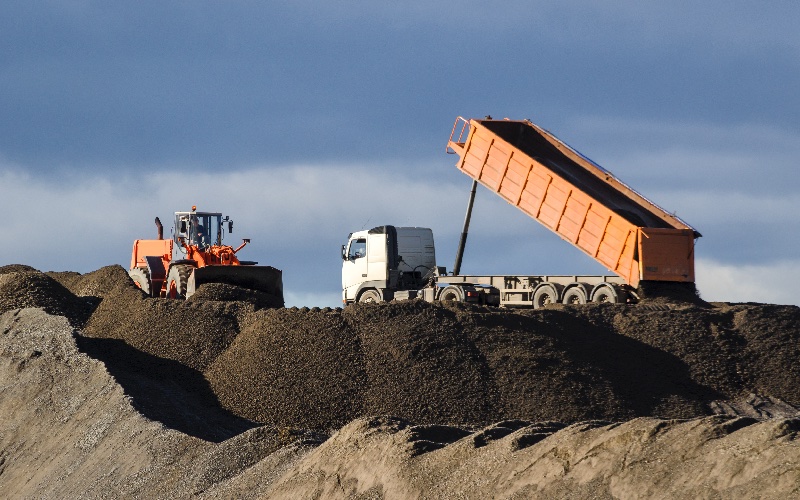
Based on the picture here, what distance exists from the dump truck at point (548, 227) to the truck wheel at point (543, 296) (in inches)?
1.0

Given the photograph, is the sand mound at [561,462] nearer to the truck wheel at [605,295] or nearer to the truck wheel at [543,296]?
the truck wheel at [605,295]

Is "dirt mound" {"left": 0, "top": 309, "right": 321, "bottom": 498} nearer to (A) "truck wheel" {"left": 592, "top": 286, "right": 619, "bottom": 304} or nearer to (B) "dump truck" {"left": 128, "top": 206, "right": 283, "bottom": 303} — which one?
(B) "dump truck" {"left": 128, "top": 206, "right": 283, "bottom": 303}

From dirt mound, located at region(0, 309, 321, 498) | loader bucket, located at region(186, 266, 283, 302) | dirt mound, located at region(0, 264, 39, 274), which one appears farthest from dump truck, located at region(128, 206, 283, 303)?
dirt mound, located at region(0, 264, 39, 274)

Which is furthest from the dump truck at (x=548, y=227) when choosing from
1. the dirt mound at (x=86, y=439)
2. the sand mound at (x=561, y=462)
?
the sand mound at (x=561, y=462)

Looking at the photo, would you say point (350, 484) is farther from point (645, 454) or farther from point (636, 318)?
point (636, 318)

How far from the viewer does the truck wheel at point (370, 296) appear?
28.0 metres

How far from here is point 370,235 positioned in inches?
1116

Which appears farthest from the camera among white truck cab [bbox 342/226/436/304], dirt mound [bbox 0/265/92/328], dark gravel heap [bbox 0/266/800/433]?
white truck cab [bbox 342/226/436/304]

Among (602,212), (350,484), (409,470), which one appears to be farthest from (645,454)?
(602,212)

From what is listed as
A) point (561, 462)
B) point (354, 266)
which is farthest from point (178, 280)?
point (561, 462)

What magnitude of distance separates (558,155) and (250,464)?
50.0 ft

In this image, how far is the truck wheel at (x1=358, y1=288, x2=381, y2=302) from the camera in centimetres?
2797

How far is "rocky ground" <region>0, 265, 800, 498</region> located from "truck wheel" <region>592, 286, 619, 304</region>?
68 cm

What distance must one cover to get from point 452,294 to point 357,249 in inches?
130
